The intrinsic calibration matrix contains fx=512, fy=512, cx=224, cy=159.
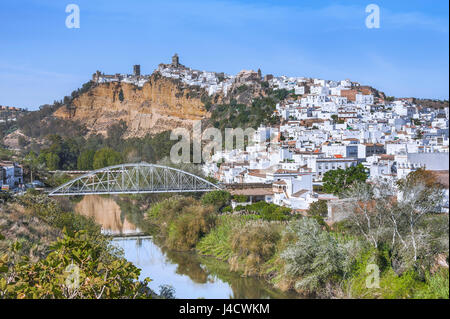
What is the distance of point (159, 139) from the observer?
24.4 meters

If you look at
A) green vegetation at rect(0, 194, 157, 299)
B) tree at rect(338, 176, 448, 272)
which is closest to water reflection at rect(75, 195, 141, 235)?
tree at rect(338, 176, 448, 272)

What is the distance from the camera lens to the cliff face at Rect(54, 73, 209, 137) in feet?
104

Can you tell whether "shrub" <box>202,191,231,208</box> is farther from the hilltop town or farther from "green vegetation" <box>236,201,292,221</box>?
"green vegetation" <box>236,201,292,221</box>

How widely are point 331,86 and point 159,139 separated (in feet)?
35.3

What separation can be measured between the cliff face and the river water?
21.7 metres

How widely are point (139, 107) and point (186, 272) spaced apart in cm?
2816

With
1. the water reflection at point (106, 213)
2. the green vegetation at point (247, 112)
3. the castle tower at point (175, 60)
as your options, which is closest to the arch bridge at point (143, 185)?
the water reflection at point (106, 213)

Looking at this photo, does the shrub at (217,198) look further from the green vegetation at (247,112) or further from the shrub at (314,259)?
the green vegetation at (247,112)

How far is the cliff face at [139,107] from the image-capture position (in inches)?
1251

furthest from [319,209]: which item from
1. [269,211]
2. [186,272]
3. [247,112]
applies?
[247,112]

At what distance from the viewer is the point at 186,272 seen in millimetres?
6969

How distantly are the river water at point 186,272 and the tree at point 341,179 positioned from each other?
4.01 m
